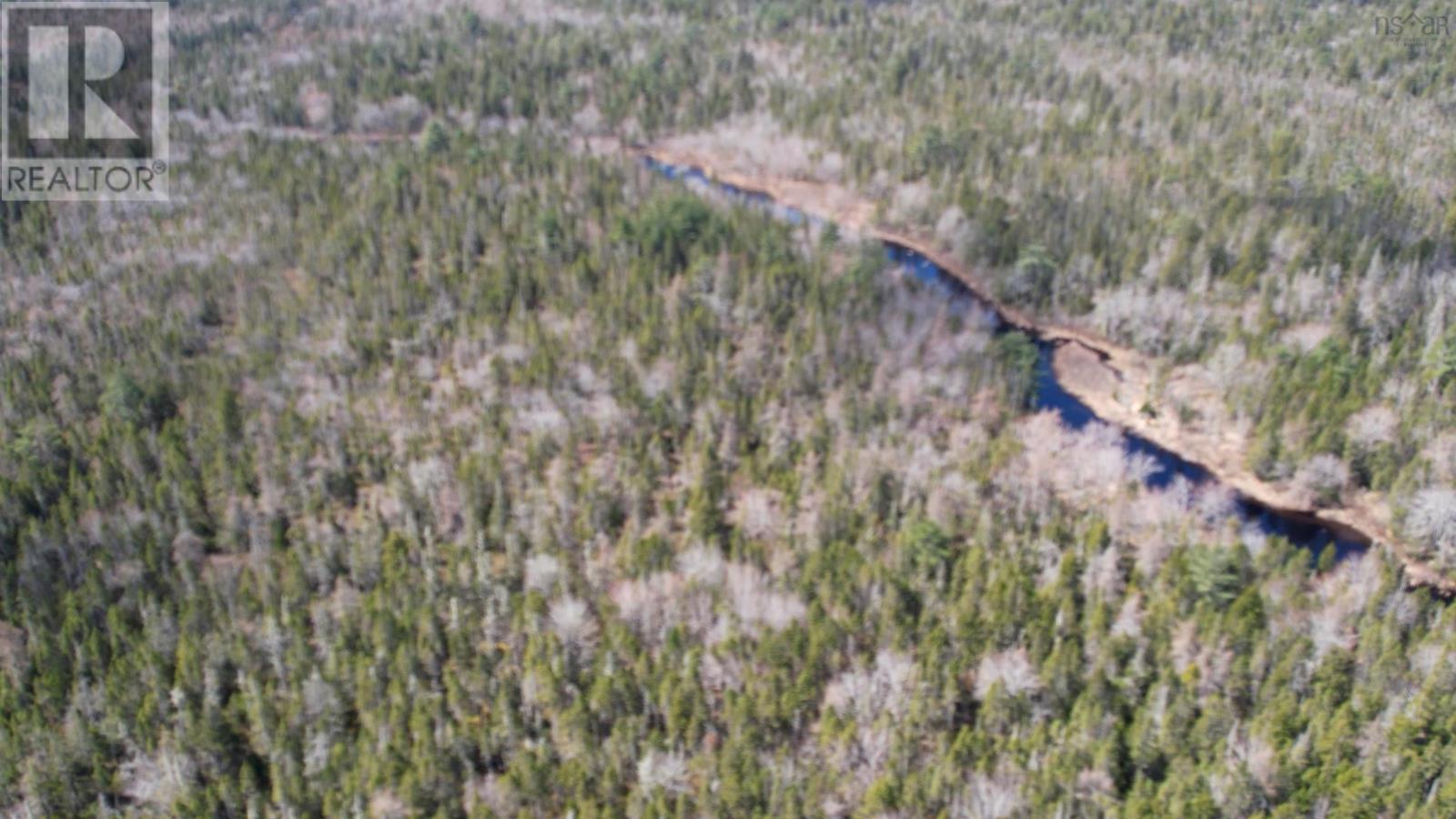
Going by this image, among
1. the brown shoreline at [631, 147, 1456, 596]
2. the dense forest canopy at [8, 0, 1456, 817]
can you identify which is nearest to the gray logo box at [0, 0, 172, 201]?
the dense forest canopy at [8, 0, 1456, 817]

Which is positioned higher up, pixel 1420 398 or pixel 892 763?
pixel 1420 398

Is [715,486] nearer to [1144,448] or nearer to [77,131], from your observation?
[1144,448]

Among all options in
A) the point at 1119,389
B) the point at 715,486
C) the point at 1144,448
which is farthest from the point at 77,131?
the point at 1144,448

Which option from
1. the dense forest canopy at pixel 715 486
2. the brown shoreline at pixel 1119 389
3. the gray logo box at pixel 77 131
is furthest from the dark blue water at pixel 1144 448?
the gray logo box at pixel 77 131

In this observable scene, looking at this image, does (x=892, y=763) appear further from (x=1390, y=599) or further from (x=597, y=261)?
(x=597, y=261)

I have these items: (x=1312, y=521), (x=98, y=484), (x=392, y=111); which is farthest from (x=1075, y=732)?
(x=392, y=111)

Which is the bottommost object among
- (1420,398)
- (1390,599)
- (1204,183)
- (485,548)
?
(485,548)
